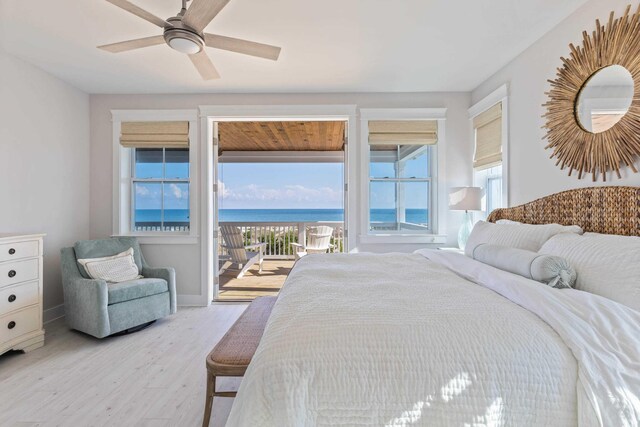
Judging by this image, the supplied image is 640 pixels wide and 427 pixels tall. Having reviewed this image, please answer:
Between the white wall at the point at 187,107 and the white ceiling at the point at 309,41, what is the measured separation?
167mm

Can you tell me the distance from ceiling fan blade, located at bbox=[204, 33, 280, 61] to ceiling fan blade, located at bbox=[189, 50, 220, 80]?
119 millimetres

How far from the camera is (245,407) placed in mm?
887

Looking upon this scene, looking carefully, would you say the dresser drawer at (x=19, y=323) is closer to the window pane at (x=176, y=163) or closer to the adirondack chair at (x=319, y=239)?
the window pane at (x=176, y=163)

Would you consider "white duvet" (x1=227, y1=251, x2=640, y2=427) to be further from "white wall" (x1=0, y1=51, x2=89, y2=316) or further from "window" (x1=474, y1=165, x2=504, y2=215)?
"white wall" (x1=0, y1=51, x2=89, y2=316)

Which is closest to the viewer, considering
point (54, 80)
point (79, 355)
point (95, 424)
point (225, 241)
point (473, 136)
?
point (95, 424)

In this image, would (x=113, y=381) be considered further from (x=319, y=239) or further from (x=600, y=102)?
(x=319, y=239)

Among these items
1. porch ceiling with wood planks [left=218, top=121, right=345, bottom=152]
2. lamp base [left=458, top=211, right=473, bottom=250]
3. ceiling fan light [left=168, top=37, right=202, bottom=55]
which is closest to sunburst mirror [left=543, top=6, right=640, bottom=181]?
lamp base [left=458, top=211, right=473, bottom=250]

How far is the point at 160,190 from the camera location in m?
3.87

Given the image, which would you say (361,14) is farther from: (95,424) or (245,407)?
(95,424)

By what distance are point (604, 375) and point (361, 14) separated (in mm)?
2347

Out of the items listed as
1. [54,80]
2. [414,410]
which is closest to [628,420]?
[414,410]

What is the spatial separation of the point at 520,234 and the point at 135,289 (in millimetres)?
3232

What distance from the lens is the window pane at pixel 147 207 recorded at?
388 centimetres

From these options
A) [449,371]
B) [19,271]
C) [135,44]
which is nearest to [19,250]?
[19,271]
